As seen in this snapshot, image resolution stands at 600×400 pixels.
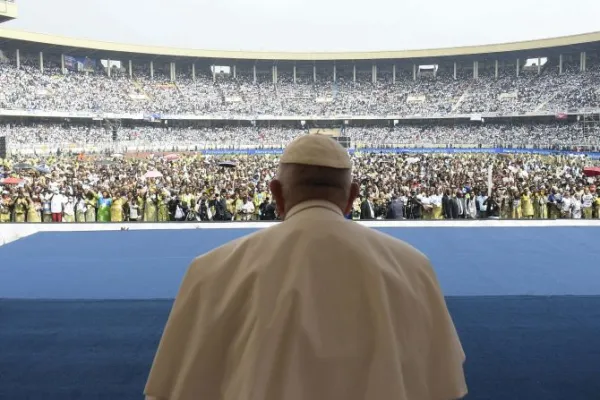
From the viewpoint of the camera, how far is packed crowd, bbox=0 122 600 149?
37.3 meters

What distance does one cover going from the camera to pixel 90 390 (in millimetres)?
3008

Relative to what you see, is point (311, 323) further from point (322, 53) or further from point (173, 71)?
point (173, 71)

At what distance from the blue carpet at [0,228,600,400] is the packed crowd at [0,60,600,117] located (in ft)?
111

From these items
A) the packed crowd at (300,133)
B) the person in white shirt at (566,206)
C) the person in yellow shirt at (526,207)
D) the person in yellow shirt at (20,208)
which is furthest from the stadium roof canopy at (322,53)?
the person in yellow shirt at (526,207)

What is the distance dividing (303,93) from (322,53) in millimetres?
3378

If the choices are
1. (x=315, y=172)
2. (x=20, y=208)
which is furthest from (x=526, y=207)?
(x=315, y=172)

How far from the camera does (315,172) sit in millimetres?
1184

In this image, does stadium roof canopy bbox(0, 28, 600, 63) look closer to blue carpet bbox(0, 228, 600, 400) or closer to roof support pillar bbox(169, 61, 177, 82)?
roof support pillar bbox(169, 61, 177, 82)

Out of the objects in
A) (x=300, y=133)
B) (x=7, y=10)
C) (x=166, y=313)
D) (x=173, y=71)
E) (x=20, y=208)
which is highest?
(x=173, y=71)

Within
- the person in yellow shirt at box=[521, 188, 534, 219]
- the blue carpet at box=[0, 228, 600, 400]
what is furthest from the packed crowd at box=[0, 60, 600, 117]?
the blue carpet at box=[0, 228, 600, 400]

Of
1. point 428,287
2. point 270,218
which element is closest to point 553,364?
point 428,287

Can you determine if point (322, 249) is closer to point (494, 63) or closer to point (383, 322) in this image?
point (383, 322)

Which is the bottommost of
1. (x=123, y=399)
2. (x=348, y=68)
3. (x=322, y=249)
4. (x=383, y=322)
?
(x=123, y=399)

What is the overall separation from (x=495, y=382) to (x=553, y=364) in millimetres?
444
